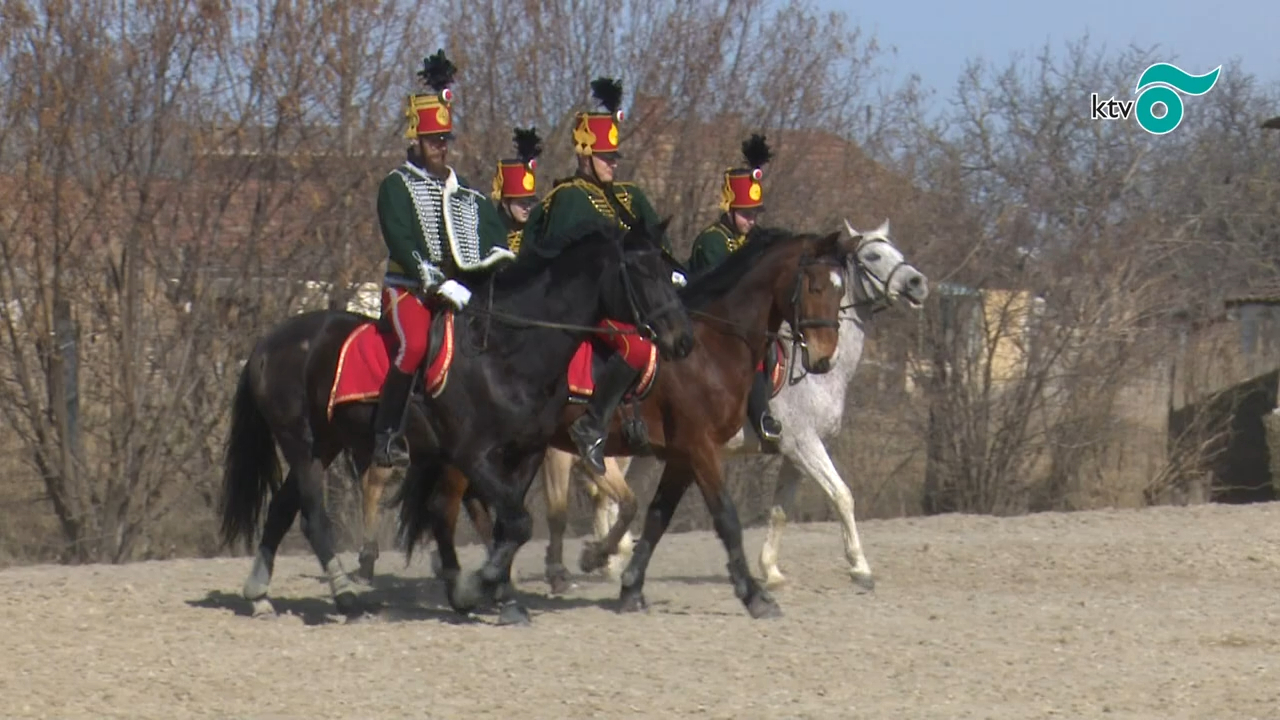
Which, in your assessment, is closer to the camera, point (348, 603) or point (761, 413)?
point (348, 603)

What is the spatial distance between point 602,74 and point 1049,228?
498cm

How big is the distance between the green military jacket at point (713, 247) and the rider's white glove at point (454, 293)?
9.06 feet

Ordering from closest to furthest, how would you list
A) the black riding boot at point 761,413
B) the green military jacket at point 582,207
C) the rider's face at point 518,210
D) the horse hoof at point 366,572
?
the green military jacket at point 582,207 < the black riding boot at point 761,413 < the horse hoof at point 366,572 < the rider's face at point 518,210

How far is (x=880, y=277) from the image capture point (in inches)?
502

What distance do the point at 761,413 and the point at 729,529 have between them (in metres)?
1.19

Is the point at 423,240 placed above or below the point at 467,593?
above

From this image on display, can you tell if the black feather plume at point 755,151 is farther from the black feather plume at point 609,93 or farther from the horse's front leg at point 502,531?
the horse's front leg at point 502,531

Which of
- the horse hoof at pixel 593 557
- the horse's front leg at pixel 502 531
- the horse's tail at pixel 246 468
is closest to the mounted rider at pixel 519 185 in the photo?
the horse hoof at pixel 593 557

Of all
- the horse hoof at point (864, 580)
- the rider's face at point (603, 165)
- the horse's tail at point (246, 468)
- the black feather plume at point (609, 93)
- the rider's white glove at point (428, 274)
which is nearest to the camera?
the rider's white glove at point (428, 274)

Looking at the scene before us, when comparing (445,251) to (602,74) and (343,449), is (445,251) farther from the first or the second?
(602,74)

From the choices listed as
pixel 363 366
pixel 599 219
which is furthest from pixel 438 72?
pixel 363 366

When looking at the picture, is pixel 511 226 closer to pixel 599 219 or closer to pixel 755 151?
pixel 755 151

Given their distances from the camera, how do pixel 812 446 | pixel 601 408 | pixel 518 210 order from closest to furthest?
pixel 601 408
pixel 812 446
pixel 518 210

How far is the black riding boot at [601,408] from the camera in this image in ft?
34.4
